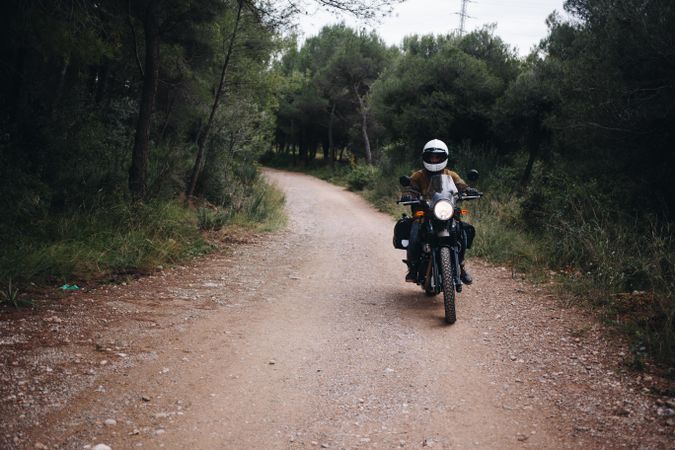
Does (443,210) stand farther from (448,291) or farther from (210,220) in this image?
(210,220)

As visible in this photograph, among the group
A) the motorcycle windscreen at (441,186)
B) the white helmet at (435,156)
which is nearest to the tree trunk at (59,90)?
the white helmet at (435,156)

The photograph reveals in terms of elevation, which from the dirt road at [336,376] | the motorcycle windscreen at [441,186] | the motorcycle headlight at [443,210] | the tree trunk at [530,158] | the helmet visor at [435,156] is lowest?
the dirt road at [336,376]

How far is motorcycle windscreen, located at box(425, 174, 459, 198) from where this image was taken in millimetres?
6129

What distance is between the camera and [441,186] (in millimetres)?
6141

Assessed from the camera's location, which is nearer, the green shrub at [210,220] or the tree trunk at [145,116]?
the tree trunk at [145,116]

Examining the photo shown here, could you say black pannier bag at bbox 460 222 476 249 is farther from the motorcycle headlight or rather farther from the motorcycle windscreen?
the motorcycle headlight

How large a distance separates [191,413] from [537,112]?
13952 mm

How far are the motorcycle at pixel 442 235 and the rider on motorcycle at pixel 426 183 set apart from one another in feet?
0.21

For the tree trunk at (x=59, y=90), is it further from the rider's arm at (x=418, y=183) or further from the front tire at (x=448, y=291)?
the front tire at (x=448, y=291)

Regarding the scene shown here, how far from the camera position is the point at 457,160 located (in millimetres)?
16578

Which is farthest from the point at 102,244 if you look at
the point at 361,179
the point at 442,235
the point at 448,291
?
the point at 361,179

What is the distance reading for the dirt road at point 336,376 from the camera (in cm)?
322

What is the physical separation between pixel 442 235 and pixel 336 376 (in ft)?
7.87

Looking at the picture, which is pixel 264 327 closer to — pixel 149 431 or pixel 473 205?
pixel 149 431
